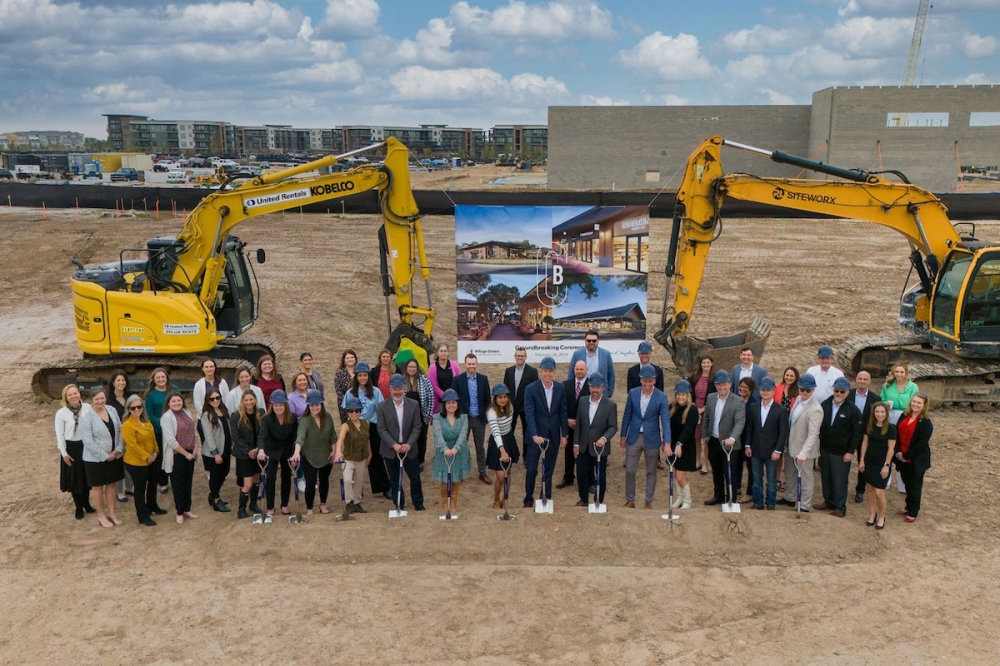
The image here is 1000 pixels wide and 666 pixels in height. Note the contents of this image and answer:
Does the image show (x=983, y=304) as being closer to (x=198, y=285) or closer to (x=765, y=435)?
(x=765, y=435)

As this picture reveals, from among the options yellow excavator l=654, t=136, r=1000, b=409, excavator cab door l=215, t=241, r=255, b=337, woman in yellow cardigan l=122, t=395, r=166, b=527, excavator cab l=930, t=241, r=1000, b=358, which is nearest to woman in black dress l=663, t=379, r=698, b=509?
yellow excavator l=654, t=136, r=1000, b=409

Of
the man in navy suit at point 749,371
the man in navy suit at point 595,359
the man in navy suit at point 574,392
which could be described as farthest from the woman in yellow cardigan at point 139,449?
the man in navy suit at point 749,371

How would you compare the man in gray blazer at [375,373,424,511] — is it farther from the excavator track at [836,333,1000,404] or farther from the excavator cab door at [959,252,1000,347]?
the excavator cab door at [959,252,1000,347]

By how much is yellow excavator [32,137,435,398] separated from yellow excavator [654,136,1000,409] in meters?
3.98

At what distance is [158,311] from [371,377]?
16.4ft

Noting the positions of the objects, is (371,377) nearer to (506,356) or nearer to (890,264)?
(506,356)

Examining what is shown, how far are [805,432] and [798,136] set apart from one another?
43.2 meters

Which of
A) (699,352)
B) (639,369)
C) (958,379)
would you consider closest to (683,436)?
(639,369)

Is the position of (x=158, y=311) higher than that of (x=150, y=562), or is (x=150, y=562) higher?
(x=158, y=311)

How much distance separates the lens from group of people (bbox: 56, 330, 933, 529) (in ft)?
28.4

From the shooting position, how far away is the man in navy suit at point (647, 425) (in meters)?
8.88

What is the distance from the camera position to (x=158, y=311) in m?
13.0

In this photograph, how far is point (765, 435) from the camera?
8.84 metres

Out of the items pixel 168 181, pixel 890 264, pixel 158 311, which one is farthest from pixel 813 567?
pixel 168 181
